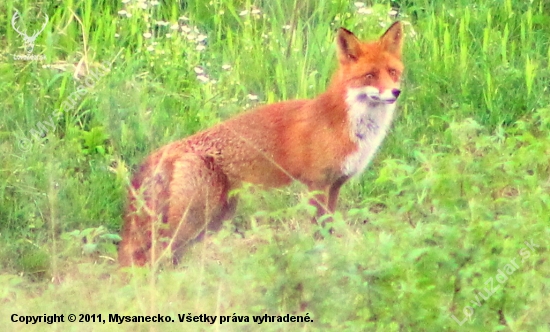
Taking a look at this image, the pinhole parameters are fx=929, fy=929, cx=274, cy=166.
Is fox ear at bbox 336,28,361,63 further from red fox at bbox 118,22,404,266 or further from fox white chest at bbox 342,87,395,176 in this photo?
fox white chest at bbox 342,87,395,176

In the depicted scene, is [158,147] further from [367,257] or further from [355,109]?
[367,257]

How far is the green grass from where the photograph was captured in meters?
4.38

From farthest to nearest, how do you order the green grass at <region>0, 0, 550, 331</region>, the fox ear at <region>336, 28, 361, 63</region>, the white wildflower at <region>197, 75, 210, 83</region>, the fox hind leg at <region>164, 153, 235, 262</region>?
the white wildflower at <region>197, 75, 210, 83</region>
the fox ear at <region>336, 28, 361, 63</region>
the fox hind leg at <region>164, 153, 235, 262</region>
the green grass at <region>0, 0, 550, 331</region>

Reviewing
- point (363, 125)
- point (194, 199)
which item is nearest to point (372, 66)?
point (363, 125)

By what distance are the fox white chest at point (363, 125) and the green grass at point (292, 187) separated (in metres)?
0.31

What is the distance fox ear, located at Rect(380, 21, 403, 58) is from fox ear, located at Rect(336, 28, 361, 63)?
0.19 metres

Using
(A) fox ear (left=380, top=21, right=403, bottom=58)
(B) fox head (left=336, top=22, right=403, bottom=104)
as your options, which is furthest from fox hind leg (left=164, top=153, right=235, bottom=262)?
(A) fox ear (left=380, top=21, right=403, bottom=58)

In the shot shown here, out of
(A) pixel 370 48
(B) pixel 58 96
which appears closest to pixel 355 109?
(A) pixel 370 48

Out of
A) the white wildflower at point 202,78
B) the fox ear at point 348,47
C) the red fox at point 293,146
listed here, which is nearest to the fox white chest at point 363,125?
the red fox at point 293,146

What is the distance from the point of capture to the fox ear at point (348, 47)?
6.24 metres

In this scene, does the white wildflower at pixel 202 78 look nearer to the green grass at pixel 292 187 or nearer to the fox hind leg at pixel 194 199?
the green grass at pixel 292 187

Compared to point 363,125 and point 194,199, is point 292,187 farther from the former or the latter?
point 194,199

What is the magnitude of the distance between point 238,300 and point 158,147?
2.46m

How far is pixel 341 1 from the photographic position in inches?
324
